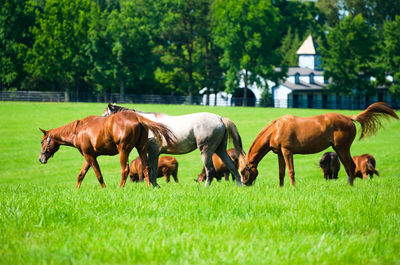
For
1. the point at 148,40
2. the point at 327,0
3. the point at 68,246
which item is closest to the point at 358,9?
the point at 327,0

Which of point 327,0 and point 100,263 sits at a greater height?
point 327,0

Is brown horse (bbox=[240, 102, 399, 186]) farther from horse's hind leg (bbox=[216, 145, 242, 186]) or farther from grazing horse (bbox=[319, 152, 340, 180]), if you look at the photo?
grazing horse (bbox=[319, 152, 340, 180])

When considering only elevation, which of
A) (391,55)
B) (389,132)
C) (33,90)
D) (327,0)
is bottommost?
(389,132)

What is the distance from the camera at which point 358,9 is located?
92.8m

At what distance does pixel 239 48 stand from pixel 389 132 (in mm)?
32214

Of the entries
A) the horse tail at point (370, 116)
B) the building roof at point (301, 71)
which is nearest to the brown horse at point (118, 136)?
the horse tail at point (370, 116)

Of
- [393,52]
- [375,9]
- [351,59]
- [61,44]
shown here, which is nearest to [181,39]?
[61,44]

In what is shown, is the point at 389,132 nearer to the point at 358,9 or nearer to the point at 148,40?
the point at 148,40

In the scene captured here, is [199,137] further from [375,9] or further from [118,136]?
[375,9]

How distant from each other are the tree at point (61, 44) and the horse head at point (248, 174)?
54.3m

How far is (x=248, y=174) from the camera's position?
39.4 ft

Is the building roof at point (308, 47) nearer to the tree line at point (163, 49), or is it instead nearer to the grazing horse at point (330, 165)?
the tree line at point (163, 49)

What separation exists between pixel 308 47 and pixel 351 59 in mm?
20565

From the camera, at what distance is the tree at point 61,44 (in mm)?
63875
